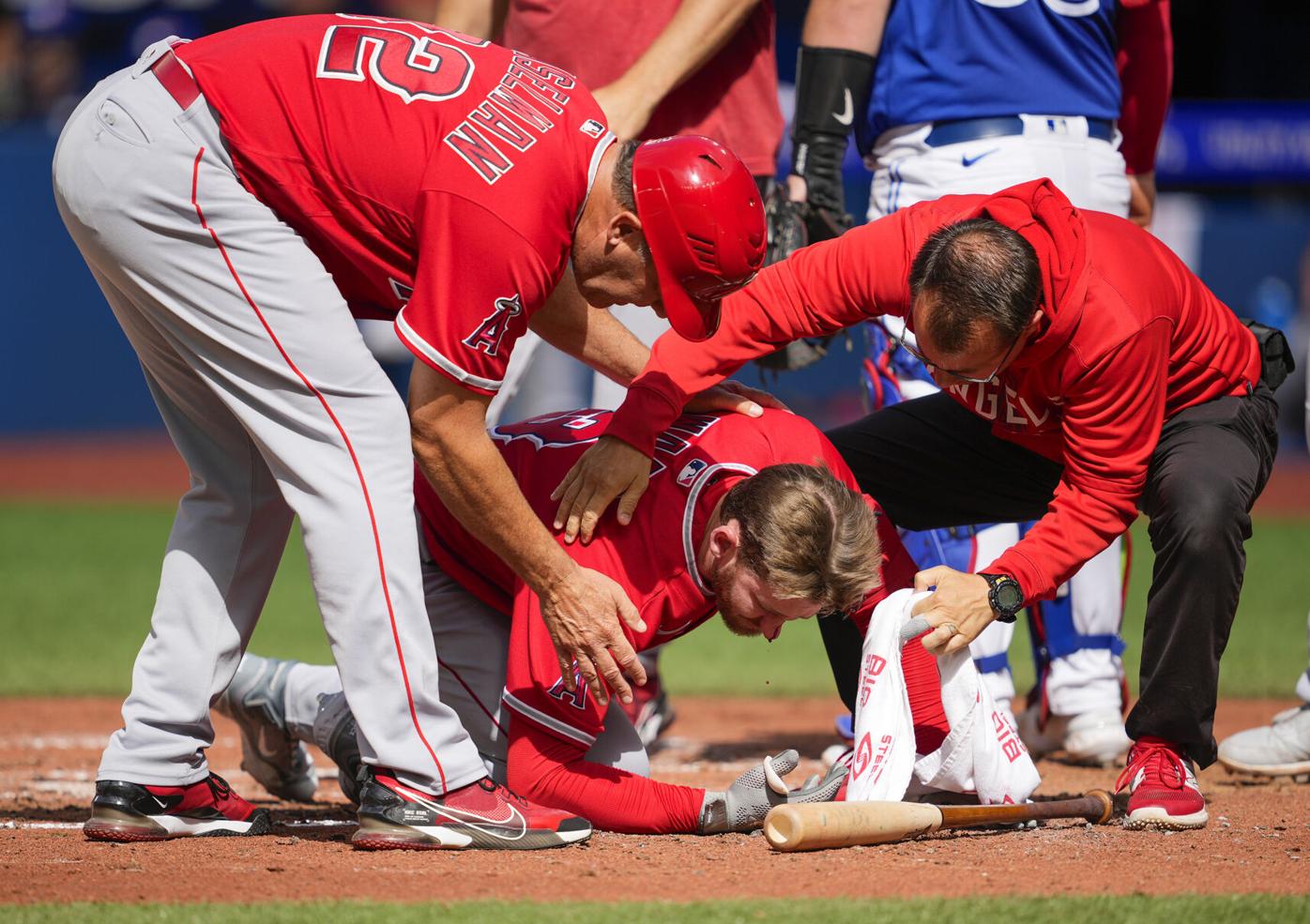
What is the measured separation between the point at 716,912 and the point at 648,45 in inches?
122

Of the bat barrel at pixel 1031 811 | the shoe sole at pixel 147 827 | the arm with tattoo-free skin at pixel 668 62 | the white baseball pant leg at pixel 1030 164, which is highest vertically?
the arm with tattoo-free skin at pixel 668 62

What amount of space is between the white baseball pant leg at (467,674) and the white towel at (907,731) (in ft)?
2.59

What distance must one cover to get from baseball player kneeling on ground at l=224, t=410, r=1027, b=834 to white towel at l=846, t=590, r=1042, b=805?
0.07 metres

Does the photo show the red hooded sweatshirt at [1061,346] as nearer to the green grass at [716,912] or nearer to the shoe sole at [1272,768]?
the green grass at [716,912]

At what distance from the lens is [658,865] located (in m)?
3.38

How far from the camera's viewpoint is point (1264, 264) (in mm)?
15406

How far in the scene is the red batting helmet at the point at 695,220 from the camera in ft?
11.0

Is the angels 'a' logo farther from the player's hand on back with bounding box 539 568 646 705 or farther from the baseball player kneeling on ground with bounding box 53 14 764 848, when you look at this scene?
the player's hand on back with bounding box 539 568 646 705

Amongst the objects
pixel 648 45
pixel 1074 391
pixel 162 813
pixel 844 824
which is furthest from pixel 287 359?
pixel 648 45

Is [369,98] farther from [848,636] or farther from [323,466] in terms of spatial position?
[848,636]

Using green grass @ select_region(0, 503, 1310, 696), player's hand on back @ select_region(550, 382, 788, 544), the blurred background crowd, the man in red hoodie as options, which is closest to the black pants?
the man in red hoodie

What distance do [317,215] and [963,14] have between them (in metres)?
2.34

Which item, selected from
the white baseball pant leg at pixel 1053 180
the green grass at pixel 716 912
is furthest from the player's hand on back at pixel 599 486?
the white baseball pant leg at pixel 1053 180

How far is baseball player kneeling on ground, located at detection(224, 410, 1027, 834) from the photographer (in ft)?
11.8
